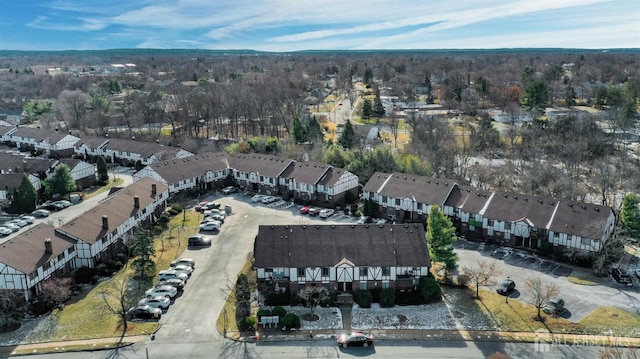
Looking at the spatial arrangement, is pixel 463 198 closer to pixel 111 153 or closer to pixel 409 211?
pixel 409 211

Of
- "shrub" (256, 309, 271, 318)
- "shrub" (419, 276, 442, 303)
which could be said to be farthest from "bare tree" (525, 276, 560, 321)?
"shrub" (256, 309, 271, 318)

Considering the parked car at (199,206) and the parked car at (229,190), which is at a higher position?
the parked car at (229,190)

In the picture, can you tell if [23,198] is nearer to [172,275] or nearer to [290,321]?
[172,275]

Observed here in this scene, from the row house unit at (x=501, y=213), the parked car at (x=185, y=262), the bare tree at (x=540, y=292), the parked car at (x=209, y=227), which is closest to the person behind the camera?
the bare tree at (x=540, y=292)

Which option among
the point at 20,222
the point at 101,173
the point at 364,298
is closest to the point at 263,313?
the point at 364,298

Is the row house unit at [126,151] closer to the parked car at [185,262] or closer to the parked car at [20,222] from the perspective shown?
the parked car at [20,222]

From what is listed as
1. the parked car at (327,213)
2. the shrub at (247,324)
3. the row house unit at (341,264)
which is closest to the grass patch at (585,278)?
the row house unit at (341,264)

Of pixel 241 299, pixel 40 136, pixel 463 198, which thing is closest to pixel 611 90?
pixel 463 198
